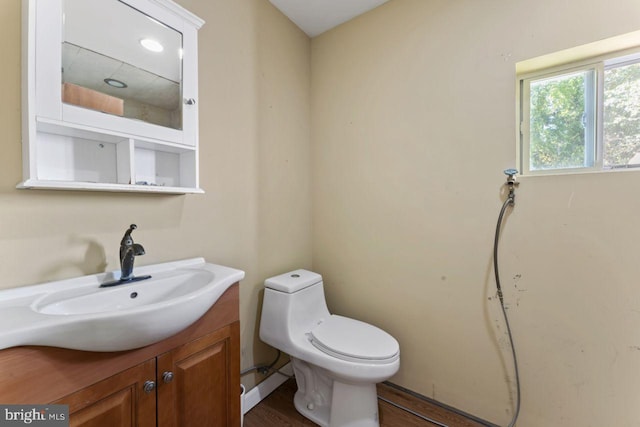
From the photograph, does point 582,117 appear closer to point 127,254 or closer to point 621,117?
point 621,117

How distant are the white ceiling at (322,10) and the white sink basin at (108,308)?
1.59 m

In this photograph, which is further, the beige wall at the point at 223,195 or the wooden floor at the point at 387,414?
the wooden floor at the point at 387,414

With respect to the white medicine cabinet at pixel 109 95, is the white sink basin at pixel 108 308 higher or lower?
lower

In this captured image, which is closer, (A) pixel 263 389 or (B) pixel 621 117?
(B) pixel 621 117

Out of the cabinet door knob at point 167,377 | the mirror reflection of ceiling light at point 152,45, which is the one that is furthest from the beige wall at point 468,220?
the cabinet door knob at point 167,377

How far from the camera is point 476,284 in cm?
131

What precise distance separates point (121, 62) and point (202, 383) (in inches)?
47.6

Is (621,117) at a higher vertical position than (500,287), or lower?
higher

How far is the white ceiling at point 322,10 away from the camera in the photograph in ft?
5.13

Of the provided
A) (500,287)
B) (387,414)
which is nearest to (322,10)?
(500,287)

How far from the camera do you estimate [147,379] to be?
760 millimetres

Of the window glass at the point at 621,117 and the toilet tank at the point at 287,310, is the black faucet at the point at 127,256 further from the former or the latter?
the window glass at the point at 621,117

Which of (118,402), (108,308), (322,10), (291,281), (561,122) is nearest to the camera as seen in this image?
(118,402)

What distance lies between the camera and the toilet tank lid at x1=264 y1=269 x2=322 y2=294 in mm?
1418
